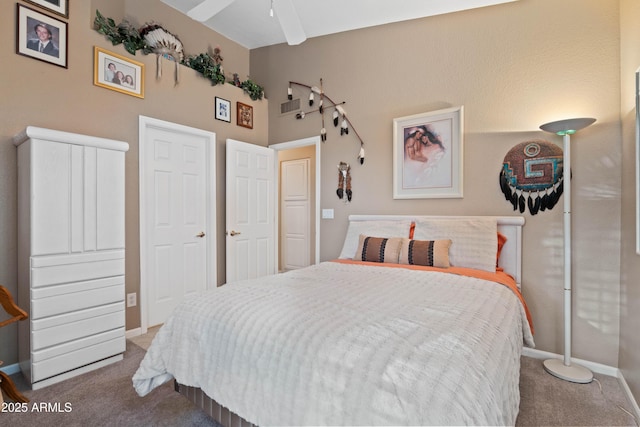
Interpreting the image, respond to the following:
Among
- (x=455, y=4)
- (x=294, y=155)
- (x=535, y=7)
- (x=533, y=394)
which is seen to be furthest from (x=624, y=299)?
(x=294, y=155)

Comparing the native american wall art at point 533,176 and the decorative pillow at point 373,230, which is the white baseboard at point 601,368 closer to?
the native american wall art at point 533,176

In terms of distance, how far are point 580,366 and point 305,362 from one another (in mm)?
2369

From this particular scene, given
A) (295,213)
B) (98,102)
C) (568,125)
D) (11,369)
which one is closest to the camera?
(568,125)

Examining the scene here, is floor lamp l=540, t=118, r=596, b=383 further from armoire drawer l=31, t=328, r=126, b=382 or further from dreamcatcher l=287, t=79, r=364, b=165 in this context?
armoire drawer l=31, t=328, r=126, b=382

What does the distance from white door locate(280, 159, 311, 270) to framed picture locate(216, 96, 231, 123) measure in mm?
1748

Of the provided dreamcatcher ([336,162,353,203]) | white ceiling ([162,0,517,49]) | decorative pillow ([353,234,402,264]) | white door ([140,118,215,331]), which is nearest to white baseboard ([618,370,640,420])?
decorative pillow ([353,234,402,264])

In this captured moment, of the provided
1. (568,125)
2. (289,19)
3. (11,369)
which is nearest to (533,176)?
(568,125)

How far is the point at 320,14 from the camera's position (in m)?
3.17

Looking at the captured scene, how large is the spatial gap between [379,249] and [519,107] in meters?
1.63

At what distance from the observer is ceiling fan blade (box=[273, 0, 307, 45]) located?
184cm

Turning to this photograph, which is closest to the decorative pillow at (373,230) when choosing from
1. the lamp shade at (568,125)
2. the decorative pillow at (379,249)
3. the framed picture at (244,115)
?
the decorative pillow at (379,249)

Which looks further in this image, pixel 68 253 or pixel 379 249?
pixel 379 249

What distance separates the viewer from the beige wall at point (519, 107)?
2246mm

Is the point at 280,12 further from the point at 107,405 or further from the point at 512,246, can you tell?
the point at 107,405
